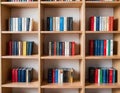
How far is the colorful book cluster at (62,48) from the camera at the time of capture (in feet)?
8.13

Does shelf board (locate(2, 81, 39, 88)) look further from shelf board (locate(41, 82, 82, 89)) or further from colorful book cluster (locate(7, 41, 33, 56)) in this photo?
colorful book cluster (locate(7, 41, 33, 56))

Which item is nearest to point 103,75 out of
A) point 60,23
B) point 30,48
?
point 60,23

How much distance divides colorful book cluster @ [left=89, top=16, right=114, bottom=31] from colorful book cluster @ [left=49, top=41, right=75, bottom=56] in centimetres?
38

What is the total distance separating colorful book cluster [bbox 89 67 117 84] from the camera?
2486mm

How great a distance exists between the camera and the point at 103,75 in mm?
2492

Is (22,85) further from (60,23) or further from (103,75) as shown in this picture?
(103,75)

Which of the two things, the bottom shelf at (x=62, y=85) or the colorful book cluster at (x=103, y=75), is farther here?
the colorful book cluster at (x=103, y=75)

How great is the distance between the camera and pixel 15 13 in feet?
8.85

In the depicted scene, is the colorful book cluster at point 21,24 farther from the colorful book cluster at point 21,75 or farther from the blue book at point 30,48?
the colorful book cluster at point 21,75

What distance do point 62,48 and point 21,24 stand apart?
0.64 meters

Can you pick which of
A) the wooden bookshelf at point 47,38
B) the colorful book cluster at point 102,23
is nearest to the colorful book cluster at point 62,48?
the wooden bookshelf at point 47,38

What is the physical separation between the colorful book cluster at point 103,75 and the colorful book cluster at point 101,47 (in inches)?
8.8

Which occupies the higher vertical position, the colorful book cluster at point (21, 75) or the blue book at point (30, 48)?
the blue book at point (30, 48)

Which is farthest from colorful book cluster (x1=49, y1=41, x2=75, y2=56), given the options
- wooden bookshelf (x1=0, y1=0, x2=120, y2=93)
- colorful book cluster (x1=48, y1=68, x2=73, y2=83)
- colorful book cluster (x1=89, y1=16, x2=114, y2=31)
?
colorful book cluster (x1=89, y1=16, x2=114, y2=31)
